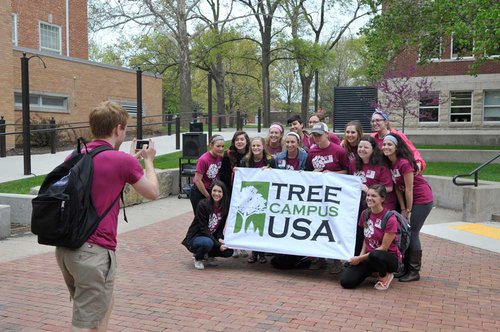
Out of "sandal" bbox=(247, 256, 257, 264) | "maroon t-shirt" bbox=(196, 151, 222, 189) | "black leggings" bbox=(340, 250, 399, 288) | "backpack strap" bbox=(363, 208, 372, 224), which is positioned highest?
"maroon t-shirt" bbox=(196, 151, 222, 189)

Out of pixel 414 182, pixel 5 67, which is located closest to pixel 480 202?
pixel 414 182

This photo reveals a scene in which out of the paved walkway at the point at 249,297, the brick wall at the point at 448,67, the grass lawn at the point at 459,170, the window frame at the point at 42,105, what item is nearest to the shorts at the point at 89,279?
the paved walkway at the point at 249,297

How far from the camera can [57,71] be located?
2200 cm

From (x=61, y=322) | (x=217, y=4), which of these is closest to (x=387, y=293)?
(x=61, y=322)

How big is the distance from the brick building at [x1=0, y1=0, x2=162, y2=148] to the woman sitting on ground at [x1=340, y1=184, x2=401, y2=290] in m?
15.7

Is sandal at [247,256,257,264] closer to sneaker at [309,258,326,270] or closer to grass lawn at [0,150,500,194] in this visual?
sneaker at [309,258,326,270]

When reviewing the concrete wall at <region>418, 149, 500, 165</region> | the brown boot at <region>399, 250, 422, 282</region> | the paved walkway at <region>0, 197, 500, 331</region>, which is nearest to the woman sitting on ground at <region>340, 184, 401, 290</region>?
the paved walkway at <region>0, 197, 500, 331</region>

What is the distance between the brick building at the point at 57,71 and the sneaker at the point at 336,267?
1502 centimetres

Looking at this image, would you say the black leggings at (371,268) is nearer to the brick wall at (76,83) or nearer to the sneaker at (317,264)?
the sneaker at (317,264)

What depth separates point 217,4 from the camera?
147 ft

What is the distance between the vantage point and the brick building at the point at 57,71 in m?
19.4

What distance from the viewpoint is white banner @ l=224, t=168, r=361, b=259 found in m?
6.73

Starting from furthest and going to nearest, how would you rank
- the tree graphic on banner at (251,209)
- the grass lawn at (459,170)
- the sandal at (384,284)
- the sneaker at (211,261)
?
1. the grass lawn at (459,170)
2. the sneaker at (211,261)
3. the tree graphic on banner at (251,209)
4. the sandal at (384,284)

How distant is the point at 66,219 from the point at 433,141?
894 inches
